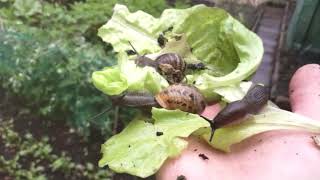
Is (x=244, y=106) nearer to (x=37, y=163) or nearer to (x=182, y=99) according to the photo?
(x=182, y=99)

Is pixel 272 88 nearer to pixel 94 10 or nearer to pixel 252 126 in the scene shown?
pixel 94 10

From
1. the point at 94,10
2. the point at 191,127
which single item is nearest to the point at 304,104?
the point at 191,127

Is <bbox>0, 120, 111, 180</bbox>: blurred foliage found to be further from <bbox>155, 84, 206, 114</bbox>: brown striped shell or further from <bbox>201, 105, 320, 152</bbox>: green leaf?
<bbox>201, 105, 320, 152</bbox>: green leaf

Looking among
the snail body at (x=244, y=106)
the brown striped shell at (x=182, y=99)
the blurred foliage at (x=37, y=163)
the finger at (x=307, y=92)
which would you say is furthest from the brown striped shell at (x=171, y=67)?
the blurred foliage at (x=37, y=163)

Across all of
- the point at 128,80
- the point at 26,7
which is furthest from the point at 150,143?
the point at 26,7

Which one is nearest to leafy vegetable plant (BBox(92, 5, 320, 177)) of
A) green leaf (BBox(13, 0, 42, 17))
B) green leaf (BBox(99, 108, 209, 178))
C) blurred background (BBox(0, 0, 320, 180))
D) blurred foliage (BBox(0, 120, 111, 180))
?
green leaf (BBox(99, 108, 209, 178))

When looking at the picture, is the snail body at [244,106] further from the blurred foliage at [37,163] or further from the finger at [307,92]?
the blurred foliage at [37,163]

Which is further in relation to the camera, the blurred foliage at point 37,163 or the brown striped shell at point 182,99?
the blurred foliage at point 37,163
